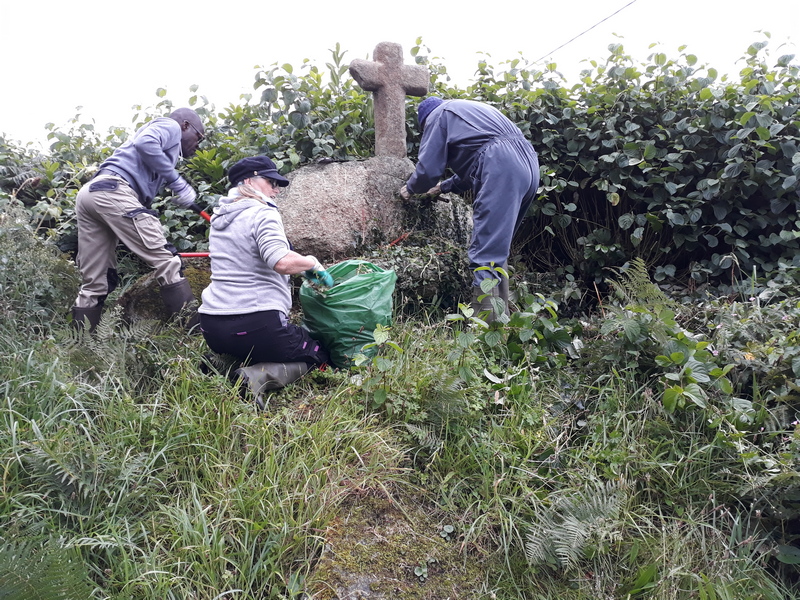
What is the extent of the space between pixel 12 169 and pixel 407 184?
12.7 ft

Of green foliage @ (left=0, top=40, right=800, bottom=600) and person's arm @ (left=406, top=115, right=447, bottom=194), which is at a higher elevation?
person's arm @ (left=406, top=115, right=447, bottom=194)

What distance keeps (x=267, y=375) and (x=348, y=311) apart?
0.61 m

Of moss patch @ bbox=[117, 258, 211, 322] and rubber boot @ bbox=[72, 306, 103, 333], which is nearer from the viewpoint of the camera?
rubber boot @ bbox=[72, 306, 103, 333]

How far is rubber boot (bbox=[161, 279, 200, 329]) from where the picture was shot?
4.32m

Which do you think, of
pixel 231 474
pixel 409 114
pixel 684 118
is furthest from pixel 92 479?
pixel 684 118

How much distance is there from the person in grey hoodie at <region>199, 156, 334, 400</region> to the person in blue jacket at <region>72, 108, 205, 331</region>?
0.79m

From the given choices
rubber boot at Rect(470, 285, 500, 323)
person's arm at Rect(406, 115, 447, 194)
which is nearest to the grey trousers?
person's arm at Rect(406, 115, 447, 194)

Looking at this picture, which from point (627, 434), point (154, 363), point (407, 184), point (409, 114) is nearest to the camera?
point (627, 434)

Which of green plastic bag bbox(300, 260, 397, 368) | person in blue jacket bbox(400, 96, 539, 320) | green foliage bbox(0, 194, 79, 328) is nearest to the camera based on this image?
green plastic bag bbox(300, 260, 397, 368)

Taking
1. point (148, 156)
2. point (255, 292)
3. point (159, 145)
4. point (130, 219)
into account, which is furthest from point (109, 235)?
point (255, 292)

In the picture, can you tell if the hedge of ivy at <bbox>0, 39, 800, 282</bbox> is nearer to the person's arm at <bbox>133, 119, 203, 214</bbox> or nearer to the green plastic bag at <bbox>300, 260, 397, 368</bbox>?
the person's arm at <bbox>133, 119, 203, 214</bbox>

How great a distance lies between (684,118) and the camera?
5.39m

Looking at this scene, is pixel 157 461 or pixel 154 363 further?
pixel 154 363

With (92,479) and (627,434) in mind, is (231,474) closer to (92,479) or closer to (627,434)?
(92,479)
